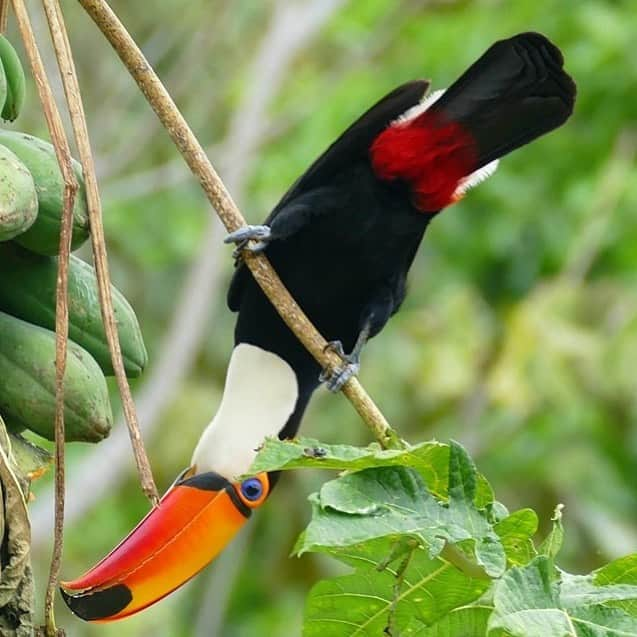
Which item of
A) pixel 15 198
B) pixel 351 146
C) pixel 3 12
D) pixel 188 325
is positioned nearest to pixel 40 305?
pixel 15 198

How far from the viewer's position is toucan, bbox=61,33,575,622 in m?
2.01

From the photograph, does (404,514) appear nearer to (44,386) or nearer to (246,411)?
(44,386)

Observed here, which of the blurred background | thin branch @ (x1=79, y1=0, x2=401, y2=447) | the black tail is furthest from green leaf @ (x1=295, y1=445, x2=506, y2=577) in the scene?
the blurred background

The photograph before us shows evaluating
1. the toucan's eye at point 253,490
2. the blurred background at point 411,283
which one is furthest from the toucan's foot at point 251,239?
the blurred background at point 411,283

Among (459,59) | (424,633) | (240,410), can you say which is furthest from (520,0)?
(424,633)

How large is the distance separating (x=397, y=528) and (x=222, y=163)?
380cm

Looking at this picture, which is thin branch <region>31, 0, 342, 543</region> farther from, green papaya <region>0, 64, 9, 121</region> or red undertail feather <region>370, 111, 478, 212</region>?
green papaya <region>0, 64, 9, 121</region>

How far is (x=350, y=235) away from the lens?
2.34m

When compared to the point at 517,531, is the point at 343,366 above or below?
above

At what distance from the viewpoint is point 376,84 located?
17.9 feet

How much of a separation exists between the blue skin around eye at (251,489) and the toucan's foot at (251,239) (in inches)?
13.4

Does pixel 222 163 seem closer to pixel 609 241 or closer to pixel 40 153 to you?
pixel 609 241

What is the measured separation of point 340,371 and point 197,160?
1.15 feet

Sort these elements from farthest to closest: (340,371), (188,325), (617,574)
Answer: (188,325), (340,371), (617,574)
